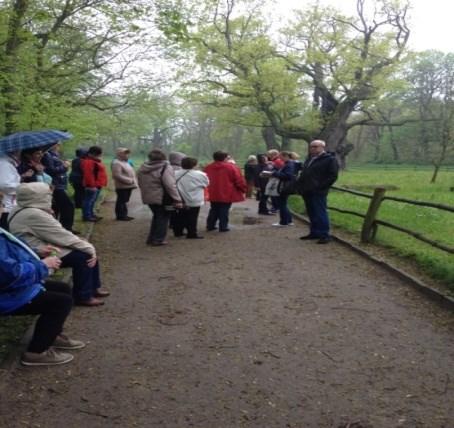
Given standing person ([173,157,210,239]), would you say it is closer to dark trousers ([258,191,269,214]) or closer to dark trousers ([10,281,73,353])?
dark trousers ([258,191,269,214])

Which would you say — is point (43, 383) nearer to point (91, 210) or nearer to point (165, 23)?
point (91, 210)

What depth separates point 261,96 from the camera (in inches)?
998

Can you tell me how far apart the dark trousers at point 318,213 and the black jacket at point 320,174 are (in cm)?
14

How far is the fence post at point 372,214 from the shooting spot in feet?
28.5

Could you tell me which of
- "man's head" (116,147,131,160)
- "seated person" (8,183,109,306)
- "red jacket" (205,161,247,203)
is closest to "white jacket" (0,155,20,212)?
"seated person" (8,183,109,306)

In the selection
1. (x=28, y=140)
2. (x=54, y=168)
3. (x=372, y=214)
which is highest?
(x=28, y=140)

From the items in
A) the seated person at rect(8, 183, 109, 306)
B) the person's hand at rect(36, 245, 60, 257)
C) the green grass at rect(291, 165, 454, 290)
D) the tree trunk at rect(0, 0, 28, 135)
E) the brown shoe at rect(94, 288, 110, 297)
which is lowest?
the brown shoe at rect(94, 288, 110, 297)

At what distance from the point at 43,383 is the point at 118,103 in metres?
15.6

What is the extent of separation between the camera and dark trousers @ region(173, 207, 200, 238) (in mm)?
9555

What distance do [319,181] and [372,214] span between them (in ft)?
3.53

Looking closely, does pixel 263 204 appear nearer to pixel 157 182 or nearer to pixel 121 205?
pixel 121 205

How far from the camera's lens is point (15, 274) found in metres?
3.40

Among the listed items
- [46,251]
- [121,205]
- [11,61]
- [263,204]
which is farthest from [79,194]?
[46,251]

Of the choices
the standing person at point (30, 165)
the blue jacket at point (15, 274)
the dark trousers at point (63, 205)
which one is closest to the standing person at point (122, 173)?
the dark trousers at point (63, 205)
